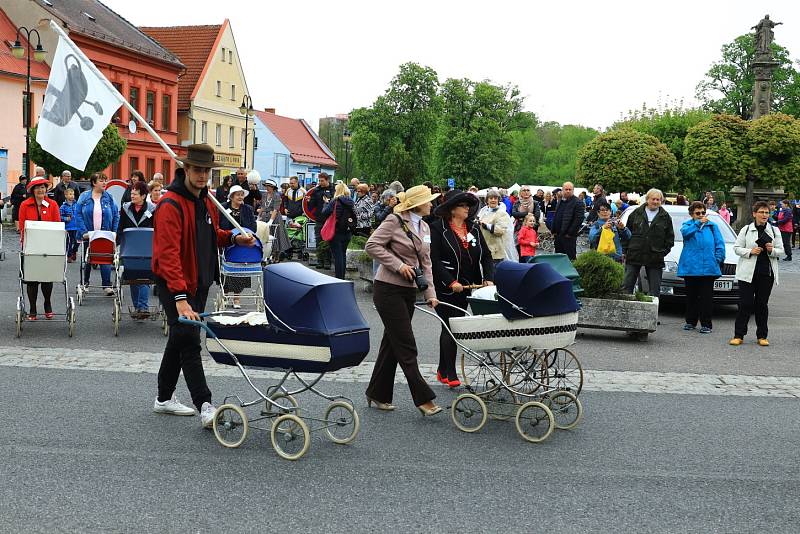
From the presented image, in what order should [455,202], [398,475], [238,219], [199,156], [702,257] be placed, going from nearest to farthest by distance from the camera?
1. [398,475]
2. [199,156]
3. [455,202]
4. [702,257]
5. [238,219]

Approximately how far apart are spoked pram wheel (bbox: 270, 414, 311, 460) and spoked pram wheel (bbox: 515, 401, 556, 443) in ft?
5.49

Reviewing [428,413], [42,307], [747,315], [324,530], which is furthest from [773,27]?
[324,530]

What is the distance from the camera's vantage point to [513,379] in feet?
30.1

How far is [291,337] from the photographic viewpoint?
6570mm

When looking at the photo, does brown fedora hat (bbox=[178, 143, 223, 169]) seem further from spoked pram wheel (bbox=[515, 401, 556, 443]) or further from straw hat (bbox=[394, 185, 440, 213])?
spoked pram wheel (bbox=[515, 401, 556, 443])

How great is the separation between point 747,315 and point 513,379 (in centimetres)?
539

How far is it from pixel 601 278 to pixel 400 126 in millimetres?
75293

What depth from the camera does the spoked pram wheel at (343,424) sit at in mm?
7051

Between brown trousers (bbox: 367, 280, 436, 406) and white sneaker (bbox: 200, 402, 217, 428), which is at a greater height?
brown trousers (bbox: 367, 280, 436, 406)

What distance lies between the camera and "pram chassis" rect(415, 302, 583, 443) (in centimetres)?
753

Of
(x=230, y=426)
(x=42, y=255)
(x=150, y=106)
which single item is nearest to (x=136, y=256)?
(x=42, y=255)

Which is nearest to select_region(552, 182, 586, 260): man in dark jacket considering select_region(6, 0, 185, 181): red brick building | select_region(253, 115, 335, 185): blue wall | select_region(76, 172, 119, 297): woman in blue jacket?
select_region(76, 172, 119, 297): woman in blue jacket

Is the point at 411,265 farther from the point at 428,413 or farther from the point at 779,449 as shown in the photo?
the point at 779,449

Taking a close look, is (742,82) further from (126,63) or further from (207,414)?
(207,414)
